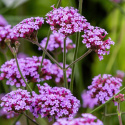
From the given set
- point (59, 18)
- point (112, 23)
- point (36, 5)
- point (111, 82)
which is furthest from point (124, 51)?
point (59, 18)

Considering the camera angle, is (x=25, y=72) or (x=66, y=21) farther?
(x=25, y=72)

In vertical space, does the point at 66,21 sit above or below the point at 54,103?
above

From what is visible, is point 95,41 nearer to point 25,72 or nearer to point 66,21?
point 66,21

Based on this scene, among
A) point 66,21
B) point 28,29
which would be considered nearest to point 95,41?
point 66,21

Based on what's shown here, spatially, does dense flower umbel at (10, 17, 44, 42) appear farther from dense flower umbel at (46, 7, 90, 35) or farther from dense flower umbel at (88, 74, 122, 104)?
dense flower umbel at (88, 74, 122, 104)

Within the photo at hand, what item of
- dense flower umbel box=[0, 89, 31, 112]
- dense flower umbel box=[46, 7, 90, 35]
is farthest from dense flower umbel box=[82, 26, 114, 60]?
dense flower umbel box=[0, 89, 31, 112]

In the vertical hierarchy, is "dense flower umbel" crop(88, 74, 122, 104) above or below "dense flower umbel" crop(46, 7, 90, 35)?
below

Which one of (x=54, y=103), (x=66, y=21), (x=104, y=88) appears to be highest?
(x=66, y=21)
